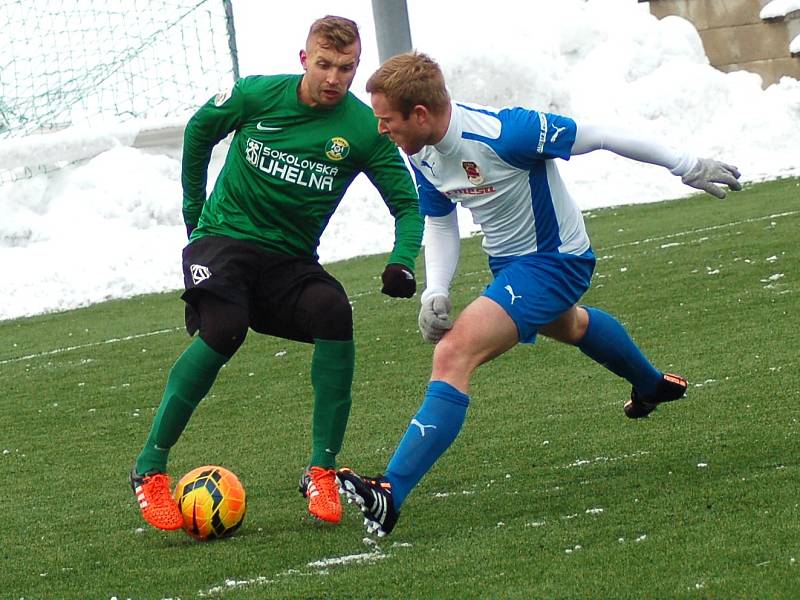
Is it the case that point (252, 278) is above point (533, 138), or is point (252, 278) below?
below

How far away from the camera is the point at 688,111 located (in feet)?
60.7

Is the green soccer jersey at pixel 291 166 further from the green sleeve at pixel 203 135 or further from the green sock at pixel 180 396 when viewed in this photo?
the green sock at pixel 180 396

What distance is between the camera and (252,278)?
5426mm

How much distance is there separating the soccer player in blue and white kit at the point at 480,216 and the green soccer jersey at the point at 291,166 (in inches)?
9.8

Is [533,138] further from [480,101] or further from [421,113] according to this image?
[480,101]

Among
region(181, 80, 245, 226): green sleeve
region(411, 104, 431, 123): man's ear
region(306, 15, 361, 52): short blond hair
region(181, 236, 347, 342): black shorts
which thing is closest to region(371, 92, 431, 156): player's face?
region(411, 104, 431, 123): man's ear

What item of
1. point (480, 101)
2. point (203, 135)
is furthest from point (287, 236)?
point (480, 101)

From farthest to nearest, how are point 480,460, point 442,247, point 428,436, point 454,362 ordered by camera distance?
point 480,460, point 442,247, point 454,362, point 428,436

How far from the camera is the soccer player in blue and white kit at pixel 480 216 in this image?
478cm

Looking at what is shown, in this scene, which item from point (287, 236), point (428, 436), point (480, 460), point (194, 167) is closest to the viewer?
point (428, 436)

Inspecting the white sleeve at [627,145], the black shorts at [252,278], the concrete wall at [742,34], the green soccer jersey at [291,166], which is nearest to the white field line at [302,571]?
the black shorts at [252,278]

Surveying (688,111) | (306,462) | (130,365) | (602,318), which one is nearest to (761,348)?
(602,318)

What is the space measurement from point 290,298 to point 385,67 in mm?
976

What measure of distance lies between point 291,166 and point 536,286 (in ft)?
3.29
